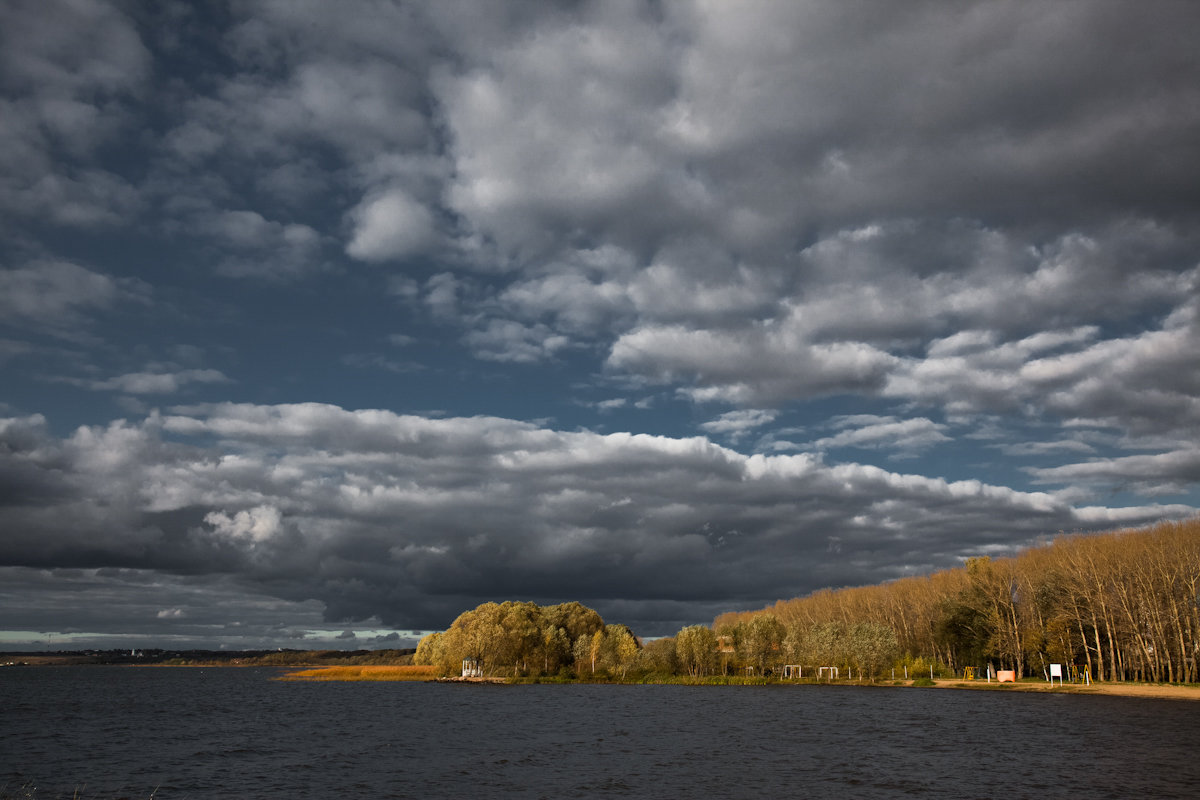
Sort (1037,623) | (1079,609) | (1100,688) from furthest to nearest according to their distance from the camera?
(1037,623)
(1079,609)
(1100,688)

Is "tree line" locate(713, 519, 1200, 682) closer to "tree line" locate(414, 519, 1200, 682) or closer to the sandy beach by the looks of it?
"tree line" locate(414, 519, 1200, 682)

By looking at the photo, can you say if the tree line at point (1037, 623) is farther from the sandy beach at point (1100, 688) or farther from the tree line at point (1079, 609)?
the sandy beach at point (1100, 688)

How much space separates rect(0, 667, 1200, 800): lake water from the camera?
48.5m

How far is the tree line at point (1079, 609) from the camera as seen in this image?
118000mm

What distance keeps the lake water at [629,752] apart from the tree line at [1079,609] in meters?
21.8

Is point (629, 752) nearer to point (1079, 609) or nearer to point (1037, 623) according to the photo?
point (1079, 609)

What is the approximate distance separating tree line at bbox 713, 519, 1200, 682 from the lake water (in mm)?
21754

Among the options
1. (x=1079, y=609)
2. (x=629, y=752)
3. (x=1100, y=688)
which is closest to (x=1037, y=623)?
(x=1079, y=609)

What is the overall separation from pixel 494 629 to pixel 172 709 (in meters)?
76.7

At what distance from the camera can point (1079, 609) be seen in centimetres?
13725

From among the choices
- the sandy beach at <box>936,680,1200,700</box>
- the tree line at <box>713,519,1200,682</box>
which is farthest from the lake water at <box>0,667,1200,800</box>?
the tree line at <box>713,519,1200,682</box>

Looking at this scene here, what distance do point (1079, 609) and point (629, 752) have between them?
4270 inches

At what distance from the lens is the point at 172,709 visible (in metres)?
128

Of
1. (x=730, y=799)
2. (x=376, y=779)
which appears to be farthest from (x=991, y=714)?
(x=376, y=779)
